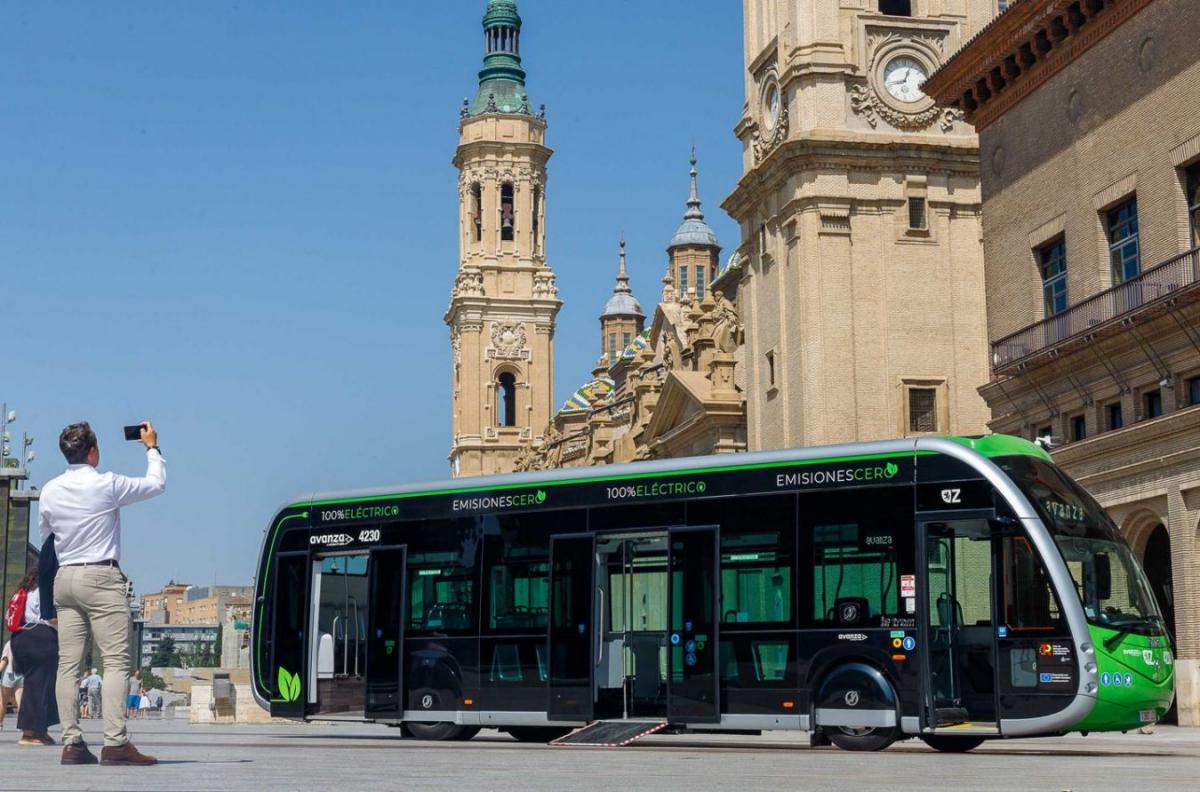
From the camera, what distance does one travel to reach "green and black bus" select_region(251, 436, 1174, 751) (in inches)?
662

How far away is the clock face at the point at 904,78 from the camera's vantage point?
48.1 meters

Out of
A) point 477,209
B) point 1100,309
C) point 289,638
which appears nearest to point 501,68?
point 477,209

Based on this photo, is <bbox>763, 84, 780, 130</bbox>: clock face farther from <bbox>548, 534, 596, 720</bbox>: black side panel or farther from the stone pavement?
the stone pavement

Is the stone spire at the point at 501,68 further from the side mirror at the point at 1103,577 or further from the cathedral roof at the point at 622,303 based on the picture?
the side mirror at the point at 1103,577

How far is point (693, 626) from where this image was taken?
61.3 ft

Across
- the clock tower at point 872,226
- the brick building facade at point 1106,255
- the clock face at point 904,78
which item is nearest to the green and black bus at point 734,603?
the brick building facade at point 1106,255

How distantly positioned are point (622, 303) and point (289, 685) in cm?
11293

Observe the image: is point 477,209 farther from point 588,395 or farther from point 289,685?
point 289,685

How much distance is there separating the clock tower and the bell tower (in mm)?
60280

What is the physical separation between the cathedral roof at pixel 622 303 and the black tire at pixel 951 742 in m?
116

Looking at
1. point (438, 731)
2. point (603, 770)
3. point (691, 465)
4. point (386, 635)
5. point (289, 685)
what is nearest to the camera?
point (603, 770)

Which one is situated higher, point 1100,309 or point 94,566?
point 1100,309

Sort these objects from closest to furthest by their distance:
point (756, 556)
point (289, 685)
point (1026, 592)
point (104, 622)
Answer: point (104, 622), point (1026, 592), point (756, 556), point (289, 685)

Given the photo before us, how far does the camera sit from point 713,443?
193 ft
